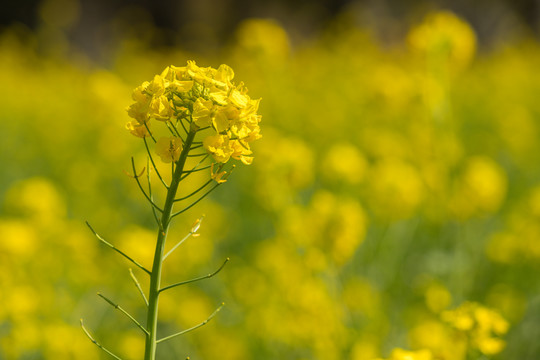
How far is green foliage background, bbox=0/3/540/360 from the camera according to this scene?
2.44m

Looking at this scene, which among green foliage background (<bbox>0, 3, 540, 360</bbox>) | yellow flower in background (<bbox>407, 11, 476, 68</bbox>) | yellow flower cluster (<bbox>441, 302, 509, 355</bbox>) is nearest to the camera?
yellow flower cluster (<bbox>441, 302, 509, 355</bbox>)

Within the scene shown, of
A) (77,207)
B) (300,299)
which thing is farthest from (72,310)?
(77,207)

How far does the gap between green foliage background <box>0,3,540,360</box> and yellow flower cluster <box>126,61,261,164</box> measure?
1235 millimetres

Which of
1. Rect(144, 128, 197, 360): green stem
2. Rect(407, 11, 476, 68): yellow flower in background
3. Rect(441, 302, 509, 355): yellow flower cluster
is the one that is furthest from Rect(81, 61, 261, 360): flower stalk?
Rect(407, 11, 476, 68): yellow flower in background

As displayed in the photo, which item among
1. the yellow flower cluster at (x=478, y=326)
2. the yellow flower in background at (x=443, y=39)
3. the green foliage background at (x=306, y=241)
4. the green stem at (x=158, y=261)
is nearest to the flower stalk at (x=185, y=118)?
the green stem at (x=158, y=261)

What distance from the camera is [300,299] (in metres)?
2.44

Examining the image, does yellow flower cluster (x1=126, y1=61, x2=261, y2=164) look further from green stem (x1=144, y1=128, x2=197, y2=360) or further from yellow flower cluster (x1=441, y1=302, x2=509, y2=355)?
yellow flower cluster (x1=441, y1=302, x2=509, y2=355)

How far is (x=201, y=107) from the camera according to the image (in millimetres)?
1115

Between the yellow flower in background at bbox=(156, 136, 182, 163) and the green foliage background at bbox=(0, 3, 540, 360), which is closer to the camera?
the yellow flower in background at bbox=(156, 136, 182, 163)

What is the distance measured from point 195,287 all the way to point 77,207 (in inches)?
56.9

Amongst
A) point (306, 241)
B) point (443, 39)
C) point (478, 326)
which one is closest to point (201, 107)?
point (478, 326)

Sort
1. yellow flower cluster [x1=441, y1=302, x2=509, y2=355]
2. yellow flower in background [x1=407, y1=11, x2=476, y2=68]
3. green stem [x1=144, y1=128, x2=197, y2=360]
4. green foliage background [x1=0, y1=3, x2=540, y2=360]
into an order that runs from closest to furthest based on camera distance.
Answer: green stem [x1=144, y1=128, x2=197, y2=360], yellow flower cluster [x1=441, y1=302, x2=509, y2=355], green foliage background [x1=0, y1=3, x2=540, y2=360], yellow flower in background [x1=407, y1=11, x2=476, y2=68]

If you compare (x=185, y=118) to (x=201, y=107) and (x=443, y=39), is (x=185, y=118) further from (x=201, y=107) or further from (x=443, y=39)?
(x=443, y=39)

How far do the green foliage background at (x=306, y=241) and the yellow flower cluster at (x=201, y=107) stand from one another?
123 cm
